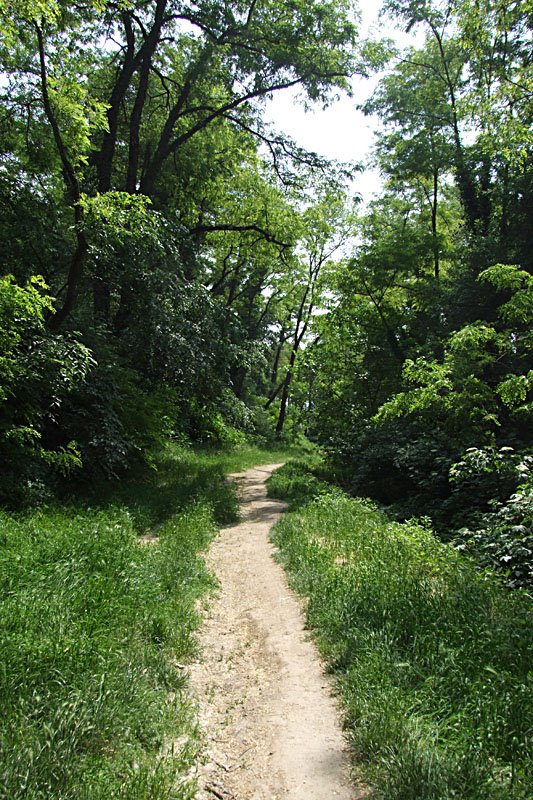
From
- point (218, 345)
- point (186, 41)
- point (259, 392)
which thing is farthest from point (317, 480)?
point (259, 392)

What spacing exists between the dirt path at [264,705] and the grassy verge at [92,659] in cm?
22

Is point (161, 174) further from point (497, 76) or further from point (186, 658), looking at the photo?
point (186, 658)

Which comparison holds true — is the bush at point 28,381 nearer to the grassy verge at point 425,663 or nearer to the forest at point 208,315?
the forest at point 208,315

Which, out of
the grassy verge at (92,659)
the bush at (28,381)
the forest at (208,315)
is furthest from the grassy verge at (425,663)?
the bush at (28,381)

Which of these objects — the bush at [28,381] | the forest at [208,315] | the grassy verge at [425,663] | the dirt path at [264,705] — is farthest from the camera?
the bush at [28,381]

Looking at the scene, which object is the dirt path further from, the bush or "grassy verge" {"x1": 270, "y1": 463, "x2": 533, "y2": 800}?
the bush

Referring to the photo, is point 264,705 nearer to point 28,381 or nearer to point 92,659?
point 92,659

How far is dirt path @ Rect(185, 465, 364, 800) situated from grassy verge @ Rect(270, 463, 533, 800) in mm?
198

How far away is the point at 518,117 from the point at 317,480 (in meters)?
10.2

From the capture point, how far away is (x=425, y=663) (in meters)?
3.46

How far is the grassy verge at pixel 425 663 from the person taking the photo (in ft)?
7.99

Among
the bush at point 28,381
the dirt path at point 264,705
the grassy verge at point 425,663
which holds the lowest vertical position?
the dirt path at point 264,705

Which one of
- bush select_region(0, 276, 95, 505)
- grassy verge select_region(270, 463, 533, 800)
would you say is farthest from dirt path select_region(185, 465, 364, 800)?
bush select_region(0, 276, 95, 505)

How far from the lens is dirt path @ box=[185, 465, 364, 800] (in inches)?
106
